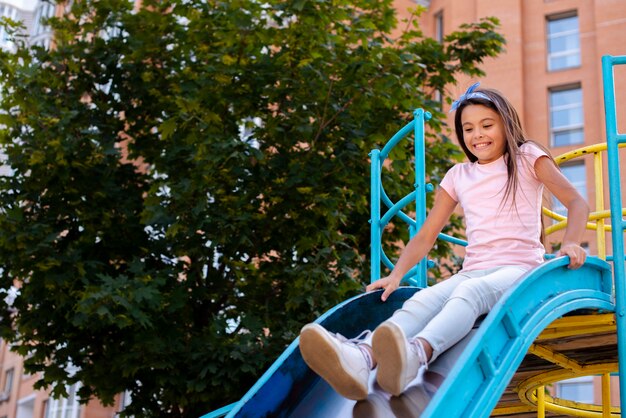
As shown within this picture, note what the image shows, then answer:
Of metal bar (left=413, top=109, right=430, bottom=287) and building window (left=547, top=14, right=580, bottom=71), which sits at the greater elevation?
building window (left=547, top=14, right=580, bottom=71)

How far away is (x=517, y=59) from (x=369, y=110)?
1726cm

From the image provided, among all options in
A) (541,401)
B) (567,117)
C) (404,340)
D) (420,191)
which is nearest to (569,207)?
(404,340)

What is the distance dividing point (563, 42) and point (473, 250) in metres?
23.4

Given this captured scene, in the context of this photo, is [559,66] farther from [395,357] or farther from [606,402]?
→ [395,357]

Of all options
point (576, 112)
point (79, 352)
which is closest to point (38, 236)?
point (79, 352)

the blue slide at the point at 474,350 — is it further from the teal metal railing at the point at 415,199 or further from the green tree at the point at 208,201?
the green tree at the point at 208,201

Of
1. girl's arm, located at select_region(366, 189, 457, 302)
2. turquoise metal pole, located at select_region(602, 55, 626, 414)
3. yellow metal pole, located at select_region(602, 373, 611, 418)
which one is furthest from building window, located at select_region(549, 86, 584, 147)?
girl's arm, located at select_region(366, 189, 457, 302)

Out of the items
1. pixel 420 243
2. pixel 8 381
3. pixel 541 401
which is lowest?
pixel 8 381

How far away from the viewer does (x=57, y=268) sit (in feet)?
31.9

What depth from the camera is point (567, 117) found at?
83.8 feet

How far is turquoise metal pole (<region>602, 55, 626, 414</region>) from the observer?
14.3ft

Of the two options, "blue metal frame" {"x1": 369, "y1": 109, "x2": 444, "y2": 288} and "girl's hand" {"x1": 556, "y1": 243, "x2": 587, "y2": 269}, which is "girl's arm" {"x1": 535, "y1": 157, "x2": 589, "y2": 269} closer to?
"girl's hand" {"x1": 556, "y1": 243, "x2": 587, "y2": 269}

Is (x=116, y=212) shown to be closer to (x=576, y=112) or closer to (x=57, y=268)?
(x=57, y=268)

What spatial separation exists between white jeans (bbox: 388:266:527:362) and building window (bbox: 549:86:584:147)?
2200 centimetres
